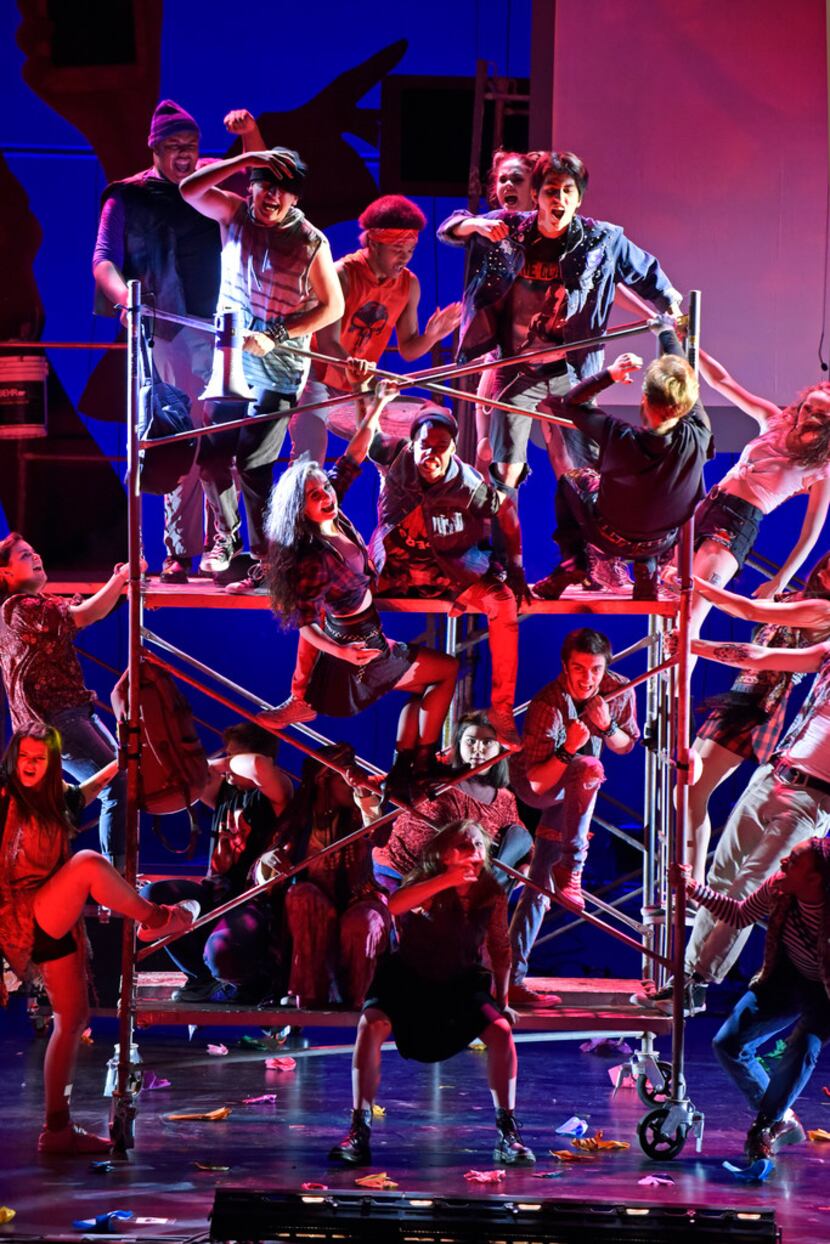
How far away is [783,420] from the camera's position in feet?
25.2

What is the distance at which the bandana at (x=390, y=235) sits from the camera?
738 cm

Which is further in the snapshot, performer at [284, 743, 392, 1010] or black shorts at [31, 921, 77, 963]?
performer at [284, 743, 392, 1010]

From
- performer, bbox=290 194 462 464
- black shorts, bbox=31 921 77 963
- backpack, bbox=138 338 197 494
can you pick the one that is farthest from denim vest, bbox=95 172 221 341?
black shorts, bbox=31 921 77 963

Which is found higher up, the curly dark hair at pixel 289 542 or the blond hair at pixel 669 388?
the blond hair at pixel 669 388

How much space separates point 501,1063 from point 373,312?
2960 millimetres

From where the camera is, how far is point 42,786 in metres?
6.41

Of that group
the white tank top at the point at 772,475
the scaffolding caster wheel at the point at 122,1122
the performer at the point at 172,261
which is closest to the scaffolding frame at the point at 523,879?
the scaffolding caster wheel at the point at 122,1122

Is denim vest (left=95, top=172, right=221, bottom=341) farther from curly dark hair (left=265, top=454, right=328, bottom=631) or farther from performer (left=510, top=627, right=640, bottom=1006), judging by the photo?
performer (left=510, top=627, right=640, bottom=1006)

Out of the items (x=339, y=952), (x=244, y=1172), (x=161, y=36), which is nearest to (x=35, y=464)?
(x=161, y=36)

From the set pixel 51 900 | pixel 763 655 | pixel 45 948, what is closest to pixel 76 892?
pixel 51 900

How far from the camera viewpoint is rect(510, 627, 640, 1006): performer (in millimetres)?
6984

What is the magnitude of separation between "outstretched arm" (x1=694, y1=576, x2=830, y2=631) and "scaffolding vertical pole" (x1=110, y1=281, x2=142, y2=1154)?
6.68 feet

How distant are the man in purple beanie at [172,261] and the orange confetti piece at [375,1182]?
2458mm

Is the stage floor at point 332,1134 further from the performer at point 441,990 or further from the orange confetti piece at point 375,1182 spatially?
the performer at point 441,990
